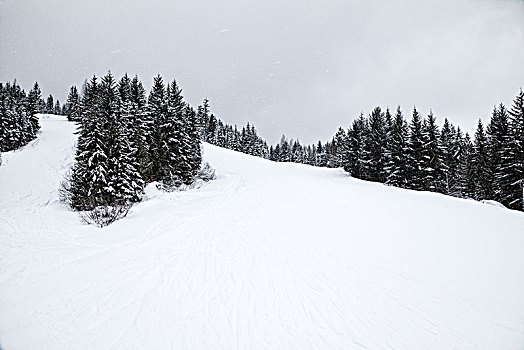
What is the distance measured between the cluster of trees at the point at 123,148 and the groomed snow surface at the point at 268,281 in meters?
5.31

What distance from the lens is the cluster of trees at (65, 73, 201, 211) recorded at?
17.7 meters

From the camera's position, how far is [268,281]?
593 cm

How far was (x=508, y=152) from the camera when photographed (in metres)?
23.2

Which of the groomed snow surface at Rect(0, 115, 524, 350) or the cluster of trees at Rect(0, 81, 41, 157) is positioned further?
the cluster of trees at Rect(0, 81, 41, 157)

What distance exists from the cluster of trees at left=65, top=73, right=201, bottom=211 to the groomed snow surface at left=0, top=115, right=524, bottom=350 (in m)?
5.31

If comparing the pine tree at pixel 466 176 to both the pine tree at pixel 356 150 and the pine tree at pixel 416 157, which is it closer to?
the pine tree at pixel 416 157

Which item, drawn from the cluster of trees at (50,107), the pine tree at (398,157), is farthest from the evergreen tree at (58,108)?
the pine tree at (398,157)

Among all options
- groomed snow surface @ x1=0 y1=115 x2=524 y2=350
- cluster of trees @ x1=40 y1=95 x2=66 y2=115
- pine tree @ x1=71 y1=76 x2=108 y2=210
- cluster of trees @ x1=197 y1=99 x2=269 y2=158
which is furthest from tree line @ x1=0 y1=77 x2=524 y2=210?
cluster of trees @ x1=40 y1=95 x2=66 y2=115

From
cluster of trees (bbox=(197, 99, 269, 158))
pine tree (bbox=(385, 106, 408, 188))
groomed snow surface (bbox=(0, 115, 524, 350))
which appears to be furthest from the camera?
cluster of trees (bbox=(197, 99, 269, 158))

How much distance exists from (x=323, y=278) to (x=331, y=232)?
378 centimetres

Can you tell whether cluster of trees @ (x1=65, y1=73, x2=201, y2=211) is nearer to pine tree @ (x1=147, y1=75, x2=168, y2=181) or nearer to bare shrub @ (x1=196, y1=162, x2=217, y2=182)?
pine tree @ (x1=147, y1=75, x2=168, y2=181)

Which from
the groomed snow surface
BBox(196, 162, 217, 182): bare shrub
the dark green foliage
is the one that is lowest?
the groomed snow surface

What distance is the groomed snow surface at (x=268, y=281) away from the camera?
4.04 metres

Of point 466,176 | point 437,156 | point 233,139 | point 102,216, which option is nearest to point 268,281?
point 102,216
